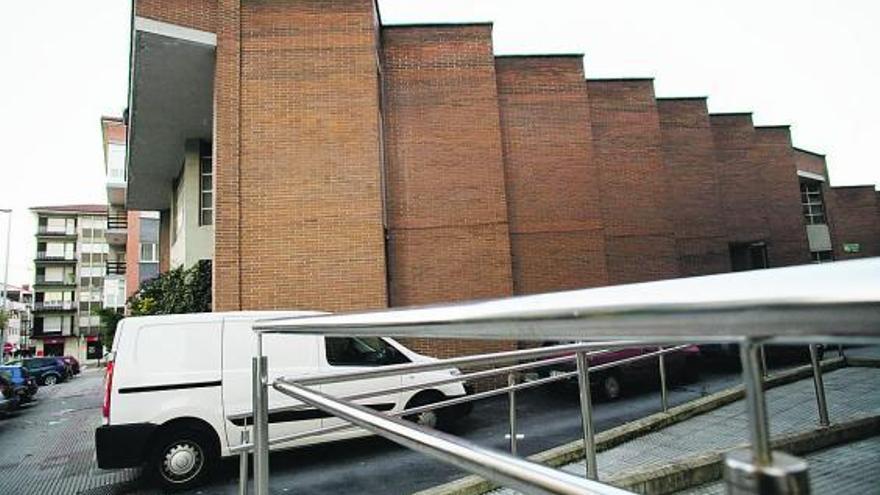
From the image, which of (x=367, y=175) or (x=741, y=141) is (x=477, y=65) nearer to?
(x=367, y=175)

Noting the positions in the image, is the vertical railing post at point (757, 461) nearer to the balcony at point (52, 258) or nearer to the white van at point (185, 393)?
the white van at point (185, 393)

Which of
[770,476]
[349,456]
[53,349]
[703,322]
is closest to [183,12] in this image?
→ [349,456]

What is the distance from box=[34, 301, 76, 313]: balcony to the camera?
6606cm

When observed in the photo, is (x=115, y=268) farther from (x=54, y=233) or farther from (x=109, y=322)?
(x=54, y=233)

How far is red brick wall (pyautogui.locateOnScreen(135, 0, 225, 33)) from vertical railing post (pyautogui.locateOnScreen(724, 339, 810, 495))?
41.6 ft

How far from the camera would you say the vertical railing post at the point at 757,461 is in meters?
0.41

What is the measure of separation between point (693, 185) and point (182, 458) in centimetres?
1767

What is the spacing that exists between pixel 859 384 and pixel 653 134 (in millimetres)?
11235

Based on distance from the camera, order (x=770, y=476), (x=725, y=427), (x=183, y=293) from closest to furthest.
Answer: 1. (x=770, y=476)
2. (x=725, y=427)
3. (x=183, y=293)

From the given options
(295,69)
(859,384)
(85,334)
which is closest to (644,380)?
(859,384)

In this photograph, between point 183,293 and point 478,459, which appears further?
point 183,293

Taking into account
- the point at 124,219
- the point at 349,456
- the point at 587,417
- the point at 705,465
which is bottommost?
the point at 349,456

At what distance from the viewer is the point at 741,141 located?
823 inches

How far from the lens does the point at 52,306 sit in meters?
66.3
